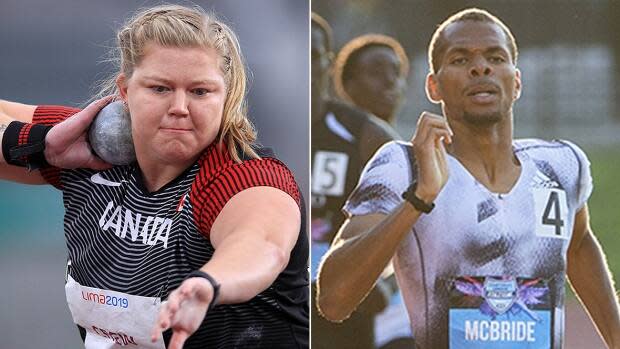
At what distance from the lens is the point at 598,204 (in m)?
2.67

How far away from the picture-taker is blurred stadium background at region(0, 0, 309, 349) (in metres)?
3.08

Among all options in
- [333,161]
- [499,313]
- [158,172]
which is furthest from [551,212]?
[158,172]

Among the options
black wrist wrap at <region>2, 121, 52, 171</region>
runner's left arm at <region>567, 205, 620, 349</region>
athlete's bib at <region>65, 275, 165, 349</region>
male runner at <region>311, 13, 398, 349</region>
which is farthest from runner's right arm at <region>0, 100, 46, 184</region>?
runner's left arm at <region>567, 205, 620, 349</region>

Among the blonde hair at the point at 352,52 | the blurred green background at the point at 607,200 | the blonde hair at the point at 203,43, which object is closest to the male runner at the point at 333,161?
the blonde hair at the point at 352,52

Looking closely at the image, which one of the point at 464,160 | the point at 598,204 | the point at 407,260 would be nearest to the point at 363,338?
the point at 407,260

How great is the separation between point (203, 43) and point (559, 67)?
3.32 feet

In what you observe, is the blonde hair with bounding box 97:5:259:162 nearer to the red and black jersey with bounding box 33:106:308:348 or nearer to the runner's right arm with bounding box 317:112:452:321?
the red and black jersey with bounding box 33:106:308:348

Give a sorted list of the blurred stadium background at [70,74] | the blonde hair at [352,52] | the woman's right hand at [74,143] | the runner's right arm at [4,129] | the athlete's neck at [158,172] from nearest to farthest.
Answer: the athlete's neck at [158,172], the woman's right hand at [74,143], the runner's right arm at [4,129], the blonde hair at [352,52], the blurred stadium background at [70,74]

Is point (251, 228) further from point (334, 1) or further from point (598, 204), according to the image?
point (598, 204)

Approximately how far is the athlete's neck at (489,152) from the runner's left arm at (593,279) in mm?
213

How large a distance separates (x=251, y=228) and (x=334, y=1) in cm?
92

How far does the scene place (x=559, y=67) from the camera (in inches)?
104

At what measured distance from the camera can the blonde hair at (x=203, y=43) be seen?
210cm

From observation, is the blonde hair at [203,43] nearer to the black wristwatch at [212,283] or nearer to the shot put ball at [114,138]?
the shot put ball at [114,138]
